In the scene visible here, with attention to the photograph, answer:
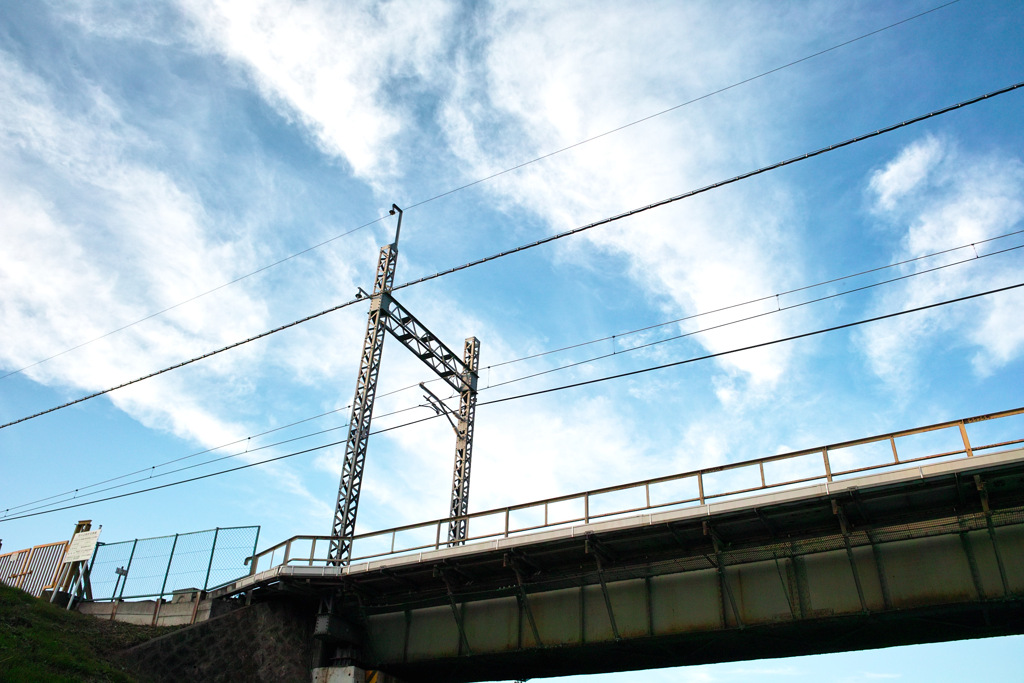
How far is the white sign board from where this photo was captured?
28688 mm

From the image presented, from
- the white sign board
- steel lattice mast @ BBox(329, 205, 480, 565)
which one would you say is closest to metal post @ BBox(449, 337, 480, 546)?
steel lattice mast @ BBox(329, 205, 480, 565)

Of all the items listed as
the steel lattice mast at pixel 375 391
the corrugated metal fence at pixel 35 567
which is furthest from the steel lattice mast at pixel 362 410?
the corrugated metal fence at pixel 35 567

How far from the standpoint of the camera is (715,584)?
2009cm

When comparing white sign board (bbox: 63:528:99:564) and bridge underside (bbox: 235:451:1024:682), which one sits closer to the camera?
bridge underside (bbox: 235:451:1024:682)

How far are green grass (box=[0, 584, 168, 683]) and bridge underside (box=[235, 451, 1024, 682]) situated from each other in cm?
493

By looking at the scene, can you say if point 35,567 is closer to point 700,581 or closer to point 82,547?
point 82,547

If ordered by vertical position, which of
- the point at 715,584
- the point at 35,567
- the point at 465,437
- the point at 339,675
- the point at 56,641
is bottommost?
the point at 339,675

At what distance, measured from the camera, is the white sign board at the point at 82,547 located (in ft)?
94.1

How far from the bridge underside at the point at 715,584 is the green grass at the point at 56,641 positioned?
16.2 ft

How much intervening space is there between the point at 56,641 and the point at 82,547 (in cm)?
865

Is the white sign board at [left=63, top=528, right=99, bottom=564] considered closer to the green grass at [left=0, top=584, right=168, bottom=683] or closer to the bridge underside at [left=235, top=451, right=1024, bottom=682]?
the green grass at [left=0, top=584, right=168, bottom=683]

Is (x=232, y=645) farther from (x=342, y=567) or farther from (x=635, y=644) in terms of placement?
(x=635, y=644)

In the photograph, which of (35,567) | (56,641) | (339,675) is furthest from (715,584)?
(35,567)

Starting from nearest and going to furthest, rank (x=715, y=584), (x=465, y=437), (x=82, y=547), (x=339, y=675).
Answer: (x=715, y=584), (x=339, y=675), (x=82, y=547), (x=465, y=437)
